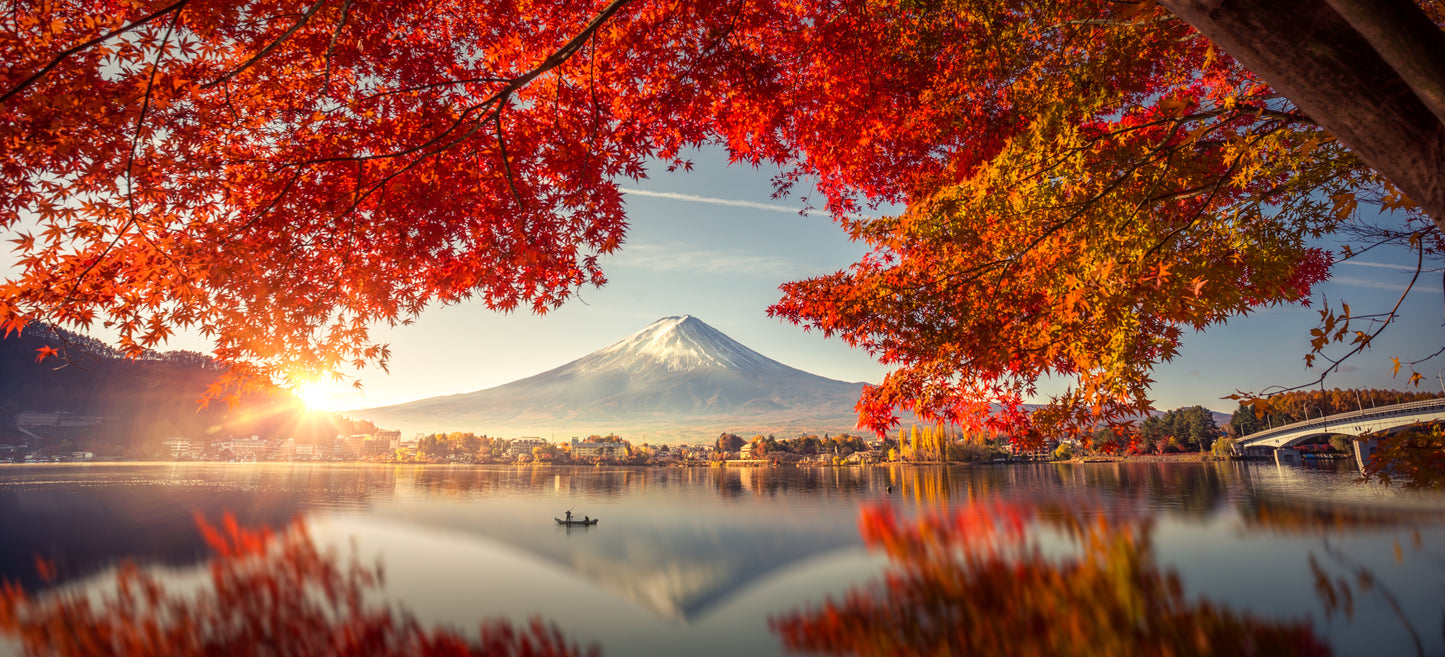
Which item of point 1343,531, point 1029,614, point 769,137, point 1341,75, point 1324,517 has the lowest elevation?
point 1324,517

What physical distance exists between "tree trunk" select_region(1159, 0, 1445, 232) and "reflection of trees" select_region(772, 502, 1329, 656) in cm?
701

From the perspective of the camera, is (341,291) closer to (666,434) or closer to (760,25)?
(760,25)

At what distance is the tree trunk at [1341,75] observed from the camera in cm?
175

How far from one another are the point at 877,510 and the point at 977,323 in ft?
75.9

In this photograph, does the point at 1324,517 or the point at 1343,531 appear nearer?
the point at 1343,531

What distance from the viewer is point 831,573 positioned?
506 inches

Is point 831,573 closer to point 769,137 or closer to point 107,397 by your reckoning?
point 769,137

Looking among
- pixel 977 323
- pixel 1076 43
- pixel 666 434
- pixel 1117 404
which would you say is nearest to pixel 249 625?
pixel 977 323

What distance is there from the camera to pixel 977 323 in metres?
4.77

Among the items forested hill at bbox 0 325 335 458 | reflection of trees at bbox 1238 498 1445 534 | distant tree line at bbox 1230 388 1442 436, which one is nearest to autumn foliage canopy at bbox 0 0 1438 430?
distant tree line at bbox 1230 388 1442 436

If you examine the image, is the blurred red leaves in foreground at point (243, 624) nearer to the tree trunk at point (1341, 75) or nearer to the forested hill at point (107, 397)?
the tree trunk at point (1341, 75)

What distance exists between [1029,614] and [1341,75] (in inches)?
353

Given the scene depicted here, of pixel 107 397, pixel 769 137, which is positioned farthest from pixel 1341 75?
pixel 107 397

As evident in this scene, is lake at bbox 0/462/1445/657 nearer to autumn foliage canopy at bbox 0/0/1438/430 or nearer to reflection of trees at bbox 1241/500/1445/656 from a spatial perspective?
reflection of trees at bbox 1241/500/1445/656
